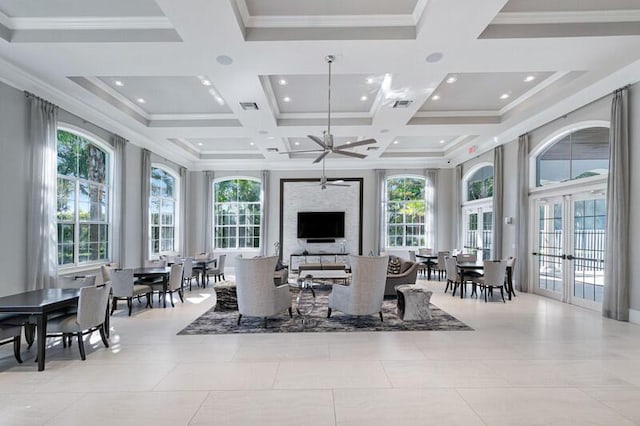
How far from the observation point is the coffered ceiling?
413cm

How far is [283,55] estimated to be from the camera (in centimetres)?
475

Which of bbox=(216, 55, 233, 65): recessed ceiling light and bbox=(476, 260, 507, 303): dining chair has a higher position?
bbox=(216, 55, 233, 65): recessed ceiling light

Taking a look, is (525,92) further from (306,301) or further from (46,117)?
(46,117)

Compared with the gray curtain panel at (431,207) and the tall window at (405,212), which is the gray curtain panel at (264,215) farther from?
the gray curtain panel at (431,207)

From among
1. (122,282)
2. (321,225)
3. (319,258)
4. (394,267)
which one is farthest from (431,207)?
(122,282)

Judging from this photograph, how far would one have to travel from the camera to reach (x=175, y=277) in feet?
22.6

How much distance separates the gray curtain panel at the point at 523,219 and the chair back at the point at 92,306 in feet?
27.3

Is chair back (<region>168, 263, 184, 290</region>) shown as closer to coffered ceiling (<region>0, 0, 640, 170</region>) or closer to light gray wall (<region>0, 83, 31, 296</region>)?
light gray wall (<region>0, 83, 31, 296</region>)

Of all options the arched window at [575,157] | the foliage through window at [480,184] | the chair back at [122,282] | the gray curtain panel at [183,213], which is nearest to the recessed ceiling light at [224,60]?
the chair back at [122,282]

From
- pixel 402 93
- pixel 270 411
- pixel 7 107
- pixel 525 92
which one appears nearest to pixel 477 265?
pixel 525 92

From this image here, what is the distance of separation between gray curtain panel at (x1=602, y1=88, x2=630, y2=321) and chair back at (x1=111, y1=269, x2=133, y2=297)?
8.08 meters

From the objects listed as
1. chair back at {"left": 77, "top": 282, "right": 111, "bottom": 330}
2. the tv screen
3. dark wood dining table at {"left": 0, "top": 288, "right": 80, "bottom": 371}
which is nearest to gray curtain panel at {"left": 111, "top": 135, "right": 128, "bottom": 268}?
dark wood dining table at {"left": 0, "top": 288, "right": 80, "bottom": 371}

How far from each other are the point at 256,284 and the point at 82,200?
15.4 feet

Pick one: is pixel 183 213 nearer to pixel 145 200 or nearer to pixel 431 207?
pixel 145 200
